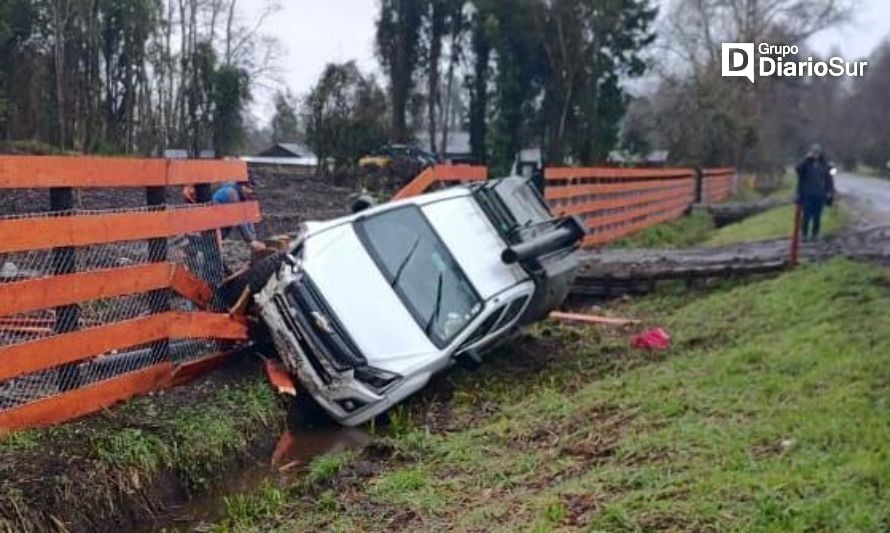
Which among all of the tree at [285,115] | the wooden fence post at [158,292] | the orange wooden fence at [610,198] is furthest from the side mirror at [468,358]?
the tree at [285,115]

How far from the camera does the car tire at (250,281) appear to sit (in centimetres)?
669

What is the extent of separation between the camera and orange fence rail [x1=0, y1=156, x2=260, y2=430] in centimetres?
485

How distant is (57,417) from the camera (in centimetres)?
506

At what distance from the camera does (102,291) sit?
5.33 metres

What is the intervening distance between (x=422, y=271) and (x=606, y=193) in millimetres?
10802

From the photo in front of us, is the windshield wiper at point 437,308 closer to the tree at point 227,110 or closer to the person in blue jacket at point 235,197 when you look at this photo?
the person in blue jacket at point 235,197

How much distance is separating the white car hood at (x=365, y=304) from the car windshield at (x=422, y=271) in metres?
0.10

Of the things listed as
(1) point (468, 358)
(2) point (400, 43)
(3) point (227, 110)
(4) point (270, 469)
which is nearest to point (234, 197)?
(1) point (468, 358)

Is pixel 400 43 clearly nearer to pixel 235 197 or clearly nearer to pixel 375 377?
pixel 235 197

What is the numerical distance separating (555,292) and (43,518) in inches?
194

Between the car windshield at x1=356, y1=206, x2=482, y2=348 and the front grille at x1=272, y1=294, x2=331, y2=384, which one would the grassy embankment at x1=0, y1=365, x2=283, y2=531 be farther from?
the car windshield at x1=356, y1=206, x2=482, y2=348

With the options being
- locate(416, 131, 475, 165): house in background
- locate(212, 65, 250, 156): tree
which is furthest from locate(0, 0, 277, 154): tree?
locate(416, 131, 475, 165): house in background

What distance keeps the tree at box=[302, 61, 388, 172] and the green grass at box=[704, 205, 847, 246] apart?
10.0 metres

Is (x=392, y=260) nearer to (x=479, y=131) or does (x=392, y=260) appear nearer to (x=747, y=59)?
(x=747, y=59)
